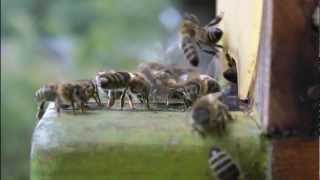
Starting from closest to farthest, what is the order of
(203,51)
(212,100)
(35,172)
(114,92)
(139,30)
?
1. (35,172)
2. (212,100)
3. (114,92)
4. (203,51)
5. (139,30)

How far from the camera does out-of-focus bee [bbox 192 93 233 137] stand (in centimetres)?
140

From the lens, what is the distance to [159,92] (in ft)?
5.82

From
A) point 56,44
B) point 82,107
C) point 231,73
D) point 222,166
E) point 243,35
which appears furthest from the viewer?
point 56,44

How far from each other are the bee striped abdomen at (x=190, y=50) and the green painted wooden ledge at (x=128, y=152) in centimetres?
83

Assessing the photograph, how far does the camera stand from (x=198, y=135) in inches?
54.9

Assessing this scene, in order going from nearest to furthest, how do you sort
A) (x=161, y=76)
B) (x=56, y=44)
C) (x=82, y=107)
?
(x=82, y=107)
(x=161, y=76)
(x=56, y=44)

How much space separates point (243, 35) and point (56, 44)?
217 inches

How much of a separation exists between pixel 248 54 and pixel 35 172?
611mm

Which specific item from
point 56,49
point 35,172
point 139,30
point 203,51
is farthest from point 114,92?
point 56,49

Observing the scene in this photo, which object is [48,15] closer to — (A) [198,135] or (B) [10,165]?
(B) [10,165]

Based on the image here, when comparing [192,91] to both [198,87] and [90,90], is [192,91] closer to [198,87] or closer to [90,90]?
[198,87]

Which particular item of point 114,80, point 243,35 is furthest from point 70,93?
point 243,35

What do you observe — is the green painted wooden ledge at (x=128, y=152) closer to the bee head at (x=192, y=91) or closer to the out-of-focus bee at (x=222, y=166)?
the out-of-focus bee at (x=222, y=166)

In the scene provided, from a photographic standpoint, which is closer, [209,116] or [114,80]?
[209,116]
